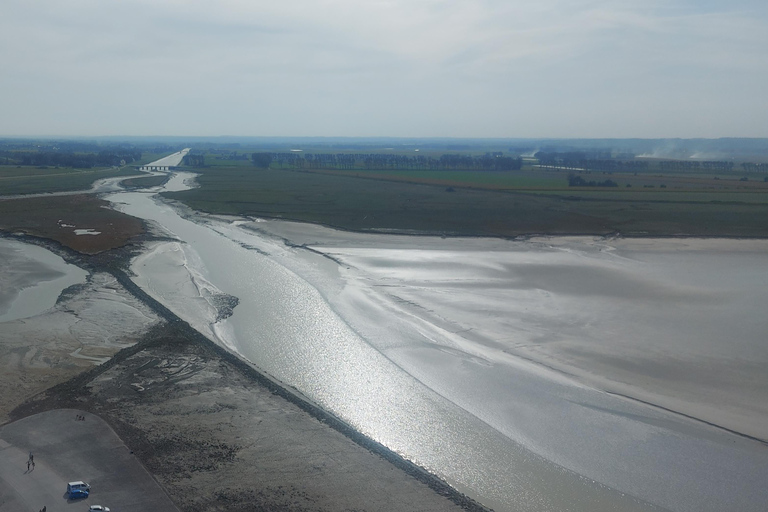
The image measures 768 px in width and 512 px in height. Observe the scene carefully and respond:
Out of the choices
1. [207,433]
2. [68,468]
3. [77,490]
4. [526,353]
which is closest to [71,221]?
[207,433]

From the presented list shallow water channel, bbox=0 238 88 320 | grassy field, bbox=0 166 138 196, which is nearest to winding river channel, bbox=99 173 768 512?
shallow water channel, bbox=0 238 88 320

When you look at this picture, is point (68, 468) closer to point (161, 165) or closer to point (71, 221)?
point (71, 221)

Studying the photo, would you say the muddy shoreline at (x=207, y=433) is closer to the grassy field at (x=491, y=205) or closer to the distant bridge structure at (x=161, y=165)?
the grassy field at (x=491, y=205)

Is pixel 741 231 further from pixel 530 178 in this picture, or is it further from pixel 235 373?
pixel 530 178

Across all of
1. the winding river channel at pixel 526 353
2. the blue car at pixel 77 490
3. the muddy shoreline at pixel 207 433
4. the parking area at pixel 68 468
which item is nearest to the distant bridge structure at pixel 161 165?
the winding river channel at pixel 526 353

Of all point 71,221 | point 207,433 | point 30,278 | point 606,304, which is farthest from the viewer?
point 71,221

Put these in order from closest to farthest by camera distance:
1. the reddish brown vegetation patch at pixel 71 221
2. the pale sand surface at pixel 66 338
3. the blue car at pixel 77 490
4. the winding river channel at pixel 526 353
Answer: the blue car at pixel 77 490
the winding river channel at pixel 526 353
the pale sand surface at pixel 66 338
the reddish brown vegetation patch at pixel 71 221
